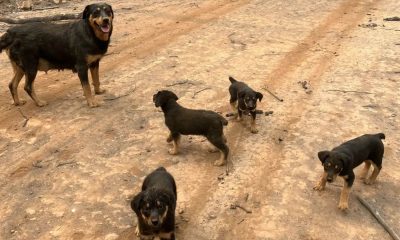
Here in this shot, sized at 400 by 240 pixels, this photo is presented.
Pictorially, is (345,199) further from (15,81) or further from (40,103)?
(15,81)

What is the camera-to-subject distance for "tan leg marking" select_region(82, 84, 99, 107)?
952cm

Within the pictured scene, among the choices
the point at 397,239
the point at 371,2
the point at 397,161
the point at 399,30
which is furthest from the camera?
the point at 371,2

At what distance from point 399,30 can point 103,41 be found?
10308mm

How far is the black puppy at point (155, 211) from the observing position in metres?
5.18

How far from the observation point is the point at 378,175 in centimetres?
745

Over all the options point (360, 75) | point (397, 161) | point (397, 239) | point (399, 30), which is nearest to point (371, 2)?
point (399, 30)

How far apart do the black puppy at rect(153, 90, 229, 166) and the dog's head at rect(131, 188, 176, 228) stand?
2.31m

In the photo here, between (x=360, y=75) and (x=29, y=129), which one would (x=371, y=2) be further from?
(x=29, y=129)

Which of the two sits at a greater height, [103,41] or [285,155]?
[103,41]

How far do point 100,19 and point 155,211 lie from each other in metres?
5.04

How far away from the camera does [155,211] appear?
16.9ft

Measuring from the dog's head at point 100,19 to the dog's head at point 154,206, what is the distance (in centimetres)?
472

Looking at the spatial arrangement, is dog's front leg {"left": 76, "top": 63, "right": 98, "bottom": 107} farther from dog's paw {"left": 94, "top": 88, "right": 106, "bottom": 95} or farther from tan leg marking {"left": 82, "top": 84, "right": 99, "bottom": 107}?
dog's paw {"left": 94, "top": 88, "right": 106, "bottom": 95}

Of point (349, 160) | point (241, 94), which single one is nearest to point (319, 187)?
point (349, 160)
